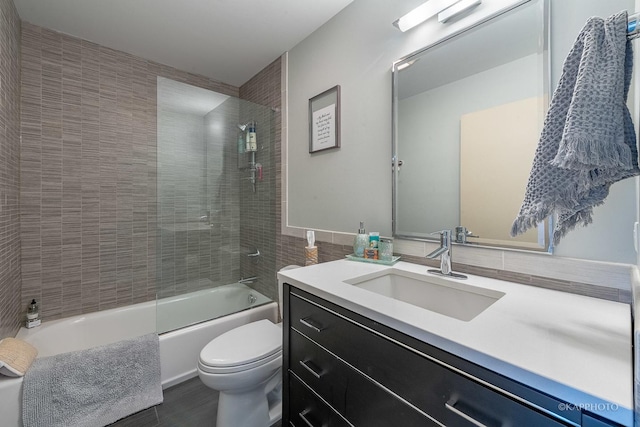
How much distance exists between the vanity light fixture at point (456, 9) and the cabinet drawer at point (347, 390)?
1.48 meters

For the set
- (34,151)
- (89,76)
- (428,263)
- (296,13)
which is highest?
(296,13)

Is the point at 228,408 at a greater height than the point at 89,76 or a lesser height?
lesser

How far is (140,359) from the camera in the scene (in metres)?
1.54

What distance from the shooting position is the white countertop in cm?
43

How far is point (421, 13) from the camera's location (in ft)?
4.01

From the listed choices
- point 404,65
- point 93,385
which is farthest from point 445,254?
point 93,385

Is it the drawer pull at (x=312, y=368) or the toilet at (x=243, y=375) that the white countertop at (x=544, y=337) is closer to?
the drawer pull at (x=312, y=368)

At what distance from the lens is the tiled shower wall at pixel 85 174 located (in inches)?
72.9

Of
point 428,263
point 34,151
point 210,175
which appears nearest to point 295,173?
point 210,175

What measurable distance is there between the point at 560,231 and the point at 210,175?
2.13 meters

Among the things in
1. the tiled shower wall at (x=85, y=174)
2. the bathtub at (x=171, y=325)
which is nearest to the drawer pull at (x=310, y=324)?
the bathtub at (x=171, y=325)

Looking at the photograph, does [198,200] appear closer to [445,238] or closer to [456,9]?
[445,238]

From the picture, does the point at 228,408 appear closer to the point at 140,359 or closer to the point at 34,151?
the point at 140,359

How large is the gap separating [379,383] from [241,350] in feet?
2.90
